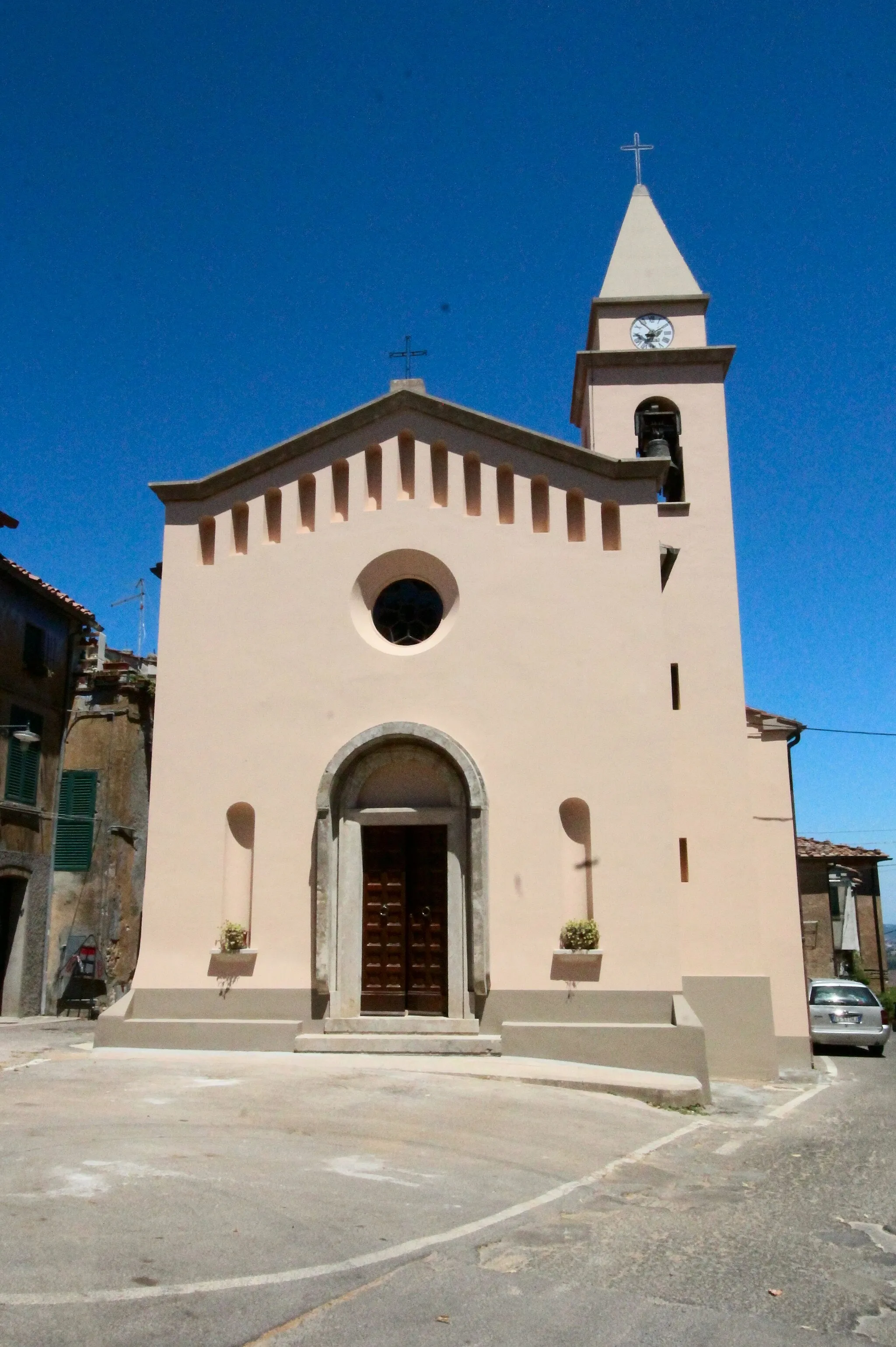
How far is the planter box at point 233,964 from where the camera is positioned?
1376 cm

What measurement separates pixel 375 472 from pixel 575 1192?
10246mm

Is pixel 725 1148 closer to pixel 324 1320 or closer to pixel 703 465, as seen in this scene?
pixel 324 1320

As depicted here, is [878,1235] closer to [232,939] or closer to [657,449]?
[232,939]

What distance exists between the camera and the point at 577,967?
13336 millimetres

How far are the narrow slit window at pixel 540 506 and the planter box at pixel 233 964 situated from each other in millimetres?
6666

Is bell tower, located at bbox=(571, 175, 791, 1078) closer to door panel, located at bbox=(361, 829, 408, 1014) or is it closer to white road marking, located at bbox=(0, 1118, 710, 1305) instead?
door panel, located at bbox=(361, 829, 408, 1014)

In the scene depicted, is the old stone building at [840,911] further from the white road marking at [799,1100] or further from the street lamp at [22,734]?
the street lamp at [22,734]

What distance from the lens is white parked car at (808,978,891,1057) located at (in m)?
20.8

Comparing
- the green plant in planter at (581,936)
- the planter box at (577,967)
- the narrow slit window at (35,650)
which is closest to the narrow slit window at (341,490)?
the green plant in planter at (581,936)

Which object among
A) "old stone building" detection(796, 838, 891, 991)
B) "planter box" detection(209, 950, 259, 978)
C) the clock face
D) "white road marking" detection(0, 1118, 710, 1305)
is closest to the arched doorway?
"planter box" detection(209, 950, 259, 978)

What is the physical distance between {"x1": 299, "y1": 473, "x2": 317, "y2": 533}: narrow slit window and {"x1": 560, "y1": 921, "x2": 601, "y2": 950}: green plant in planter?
21.1ft

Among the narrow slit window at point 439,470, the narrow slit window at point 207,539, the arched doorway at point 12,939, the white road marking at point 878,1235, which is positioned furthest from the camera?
the arched doorway at point 12,939

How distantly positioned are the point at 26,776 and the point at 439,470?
33.0 ft

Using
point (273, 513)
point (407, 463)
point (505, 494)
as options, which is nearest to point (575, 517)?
point (505, 494)
